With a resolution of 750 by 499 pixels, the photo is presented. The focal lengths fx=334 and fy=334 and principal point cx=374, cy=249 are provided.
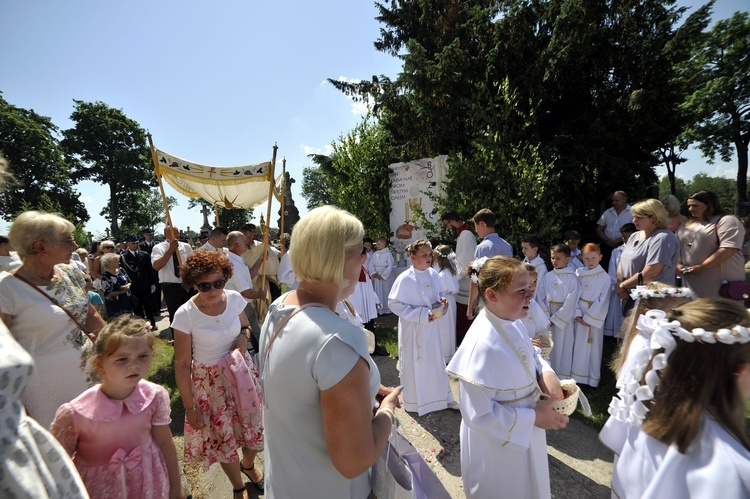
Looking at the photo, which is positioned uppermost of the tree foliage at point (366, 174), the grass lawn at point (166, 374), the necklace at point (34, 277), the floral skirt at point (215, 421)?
the tree foliage at point (366, 174)

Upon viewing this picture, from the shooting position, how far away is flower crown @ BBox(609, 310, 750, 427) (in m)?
1.28

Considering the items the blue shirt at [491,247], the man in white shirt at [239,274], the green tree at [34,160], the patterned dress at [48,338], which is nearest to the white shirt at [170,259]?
the man in white shirt at [239,274]

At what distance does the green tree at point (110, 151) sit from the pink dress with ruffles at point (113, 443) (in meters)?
45.2

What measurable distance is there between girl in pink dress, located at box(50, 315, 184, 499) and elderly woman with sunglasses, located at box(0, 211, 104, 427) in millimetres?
557

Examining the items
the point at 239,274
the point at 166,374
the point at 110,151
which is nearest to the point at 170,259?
the point at 166,374

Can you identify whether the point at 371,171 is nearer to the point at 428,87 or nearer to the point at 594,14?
the point at 428,87

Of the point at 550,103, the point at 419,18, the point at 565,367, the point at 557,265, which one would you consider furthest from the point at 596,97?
the point at 565,367

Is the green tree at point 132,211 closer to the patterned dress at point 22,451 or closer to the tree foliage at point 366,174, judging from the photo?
the tree foliage at point 366,174

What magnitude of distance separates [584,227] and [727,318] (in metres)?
8.91

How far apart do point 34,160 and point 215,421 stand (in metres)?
44.0

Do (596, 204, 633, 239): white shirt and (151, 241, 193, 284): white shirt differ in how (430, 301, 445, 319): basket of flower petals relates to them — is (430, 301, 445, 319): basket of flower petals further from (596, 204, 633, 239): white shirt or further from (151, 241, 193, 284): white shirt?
(596, 204, 633, 239): white shirt

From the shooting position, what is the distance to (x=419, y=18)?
9453 mm

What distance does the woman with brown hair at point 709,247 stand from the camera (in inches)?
156

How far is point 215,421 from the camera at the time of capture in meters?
2.74
